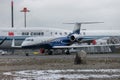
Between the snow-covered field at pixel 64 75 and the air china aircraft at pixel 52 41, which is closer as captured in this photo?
the snow-covered field at pixel 64 75

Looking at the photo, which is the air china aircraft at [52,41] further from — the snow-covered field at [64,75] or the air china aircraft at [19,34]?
the snow-covered field at [64,75]

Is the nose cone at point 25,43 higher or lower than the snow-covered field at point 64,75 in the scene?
lower

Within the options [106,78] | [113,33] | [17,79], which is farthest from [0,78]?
[113,33]

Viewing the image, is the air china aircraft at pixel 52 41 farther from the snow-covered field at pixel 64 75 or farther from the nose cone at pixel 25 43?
the snow-covered field at pixel 64 75

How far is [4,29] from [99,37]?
1770 centimetres

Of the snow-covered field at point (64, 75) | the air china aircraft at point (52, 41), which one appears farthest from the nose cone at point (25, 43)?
the snow-covered field at point (64, 75)

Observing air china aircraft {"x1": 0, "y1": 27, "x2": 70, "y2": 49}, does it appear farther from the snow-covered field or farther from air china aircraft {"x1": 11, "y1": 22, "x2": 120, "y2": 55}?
the snow-covered field

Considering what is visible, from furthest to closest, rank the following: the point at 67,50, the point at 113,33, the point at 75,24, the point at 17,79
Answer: the point at 113,33 < the point at 75,24 < the point at 67,50 < the point at 17,79

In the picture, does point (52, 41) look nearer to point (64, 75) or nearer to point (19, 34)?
point (19, 34)

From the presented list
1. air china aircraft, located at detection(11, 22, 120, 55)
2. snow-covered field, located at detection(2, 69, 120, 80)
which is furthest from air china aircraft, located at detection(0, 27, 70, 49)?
snow-covered field, located at detection(2, 69, 120, 80)

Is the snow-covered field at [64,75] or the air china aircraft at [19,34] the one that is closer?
the snow-covered field at [64,75]

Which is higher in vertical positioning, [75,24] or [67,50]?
[75,24]

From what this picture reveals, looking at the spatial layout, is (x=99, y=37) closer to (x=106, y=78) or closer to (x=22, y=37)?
(x=22, y=37)

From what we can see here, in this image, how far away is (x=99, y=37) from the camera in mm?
69062
